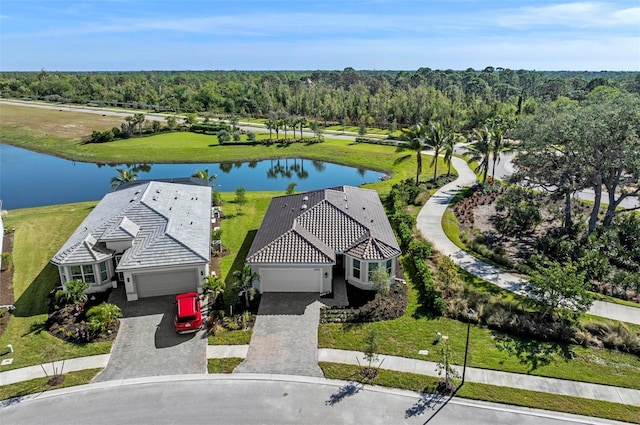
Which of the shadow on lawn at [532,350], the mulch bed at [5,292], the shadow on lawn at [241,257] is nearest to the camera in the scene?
the shadow on lawn at [532,350]

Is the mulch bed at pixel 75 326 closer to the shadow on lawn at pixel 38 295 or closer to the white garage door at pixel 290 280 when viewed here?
the shadow on lawn at pixel 38 295

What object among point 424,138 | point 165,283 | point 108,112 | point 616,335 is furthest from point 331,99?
point 616,335

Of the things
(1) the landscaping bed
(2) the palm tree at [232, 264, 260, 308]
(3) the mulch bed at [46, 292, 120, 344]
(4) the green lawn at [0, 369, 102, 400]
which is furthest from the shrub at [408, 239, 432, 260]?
(4) the green lawn at [0, 369, 102, 400]

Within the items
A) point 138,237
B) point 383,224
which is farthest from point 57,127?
point 383,224

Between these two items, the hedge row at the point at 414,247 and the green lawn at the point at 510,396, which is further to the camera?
the hedge row at the point at 414,247

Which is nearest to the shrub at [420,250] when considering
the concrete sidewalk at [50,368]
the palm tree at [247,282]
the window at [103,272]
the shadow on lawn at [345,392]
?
the palm tree at [247,282]

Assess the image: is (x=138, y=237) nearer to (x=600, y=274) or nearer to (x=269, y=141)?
(x=600, y=274)
